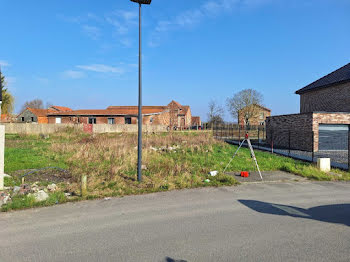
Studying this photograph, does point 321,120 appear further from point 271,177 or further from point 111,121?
point 111,121

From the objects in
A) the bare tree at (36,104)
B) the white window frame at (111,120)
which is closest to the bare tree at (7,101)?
the white window frame at (111,120)

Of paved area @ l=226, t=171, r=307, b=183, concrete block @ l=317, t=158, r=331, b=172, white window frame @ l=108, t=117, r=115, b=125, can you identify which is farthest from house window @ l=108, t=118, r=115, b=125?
concrete block @ l=317, t=158, r=331, b=172

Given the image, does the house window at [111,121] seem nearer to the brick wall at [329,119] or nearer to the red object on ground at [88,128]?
the red object on ground at [88,128]

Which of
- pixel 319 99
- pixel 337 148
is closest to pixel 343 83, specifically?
pixel 319 99

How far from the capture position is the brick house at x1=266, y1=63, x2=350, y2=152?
1683 centimetres

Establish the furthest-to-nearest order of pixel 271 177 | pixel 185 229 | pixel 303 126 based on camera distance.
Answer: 1. pixel 303 126
2. pixel 271 177
3. pixel 185 229

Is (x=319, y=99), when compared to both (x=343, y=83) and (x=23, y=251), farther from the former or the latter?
(x=23, y=251)

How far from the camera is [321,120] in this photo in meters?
16.8

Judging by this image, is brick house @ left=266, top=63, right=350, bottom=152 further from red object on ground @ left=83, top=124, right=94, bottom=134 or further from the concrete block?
red object on ground @ left=83, top=124, right=94, bottom=134

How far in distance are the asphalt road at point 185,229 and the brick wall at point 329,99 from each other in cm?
1638

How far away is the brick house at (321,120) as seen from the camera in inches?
663

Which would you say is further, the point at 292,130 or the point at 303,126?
the point at 292,130

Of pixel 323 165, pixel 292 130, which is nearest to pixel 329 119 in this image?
pixel 292 130

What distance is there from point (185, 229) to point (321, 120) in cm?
1641
